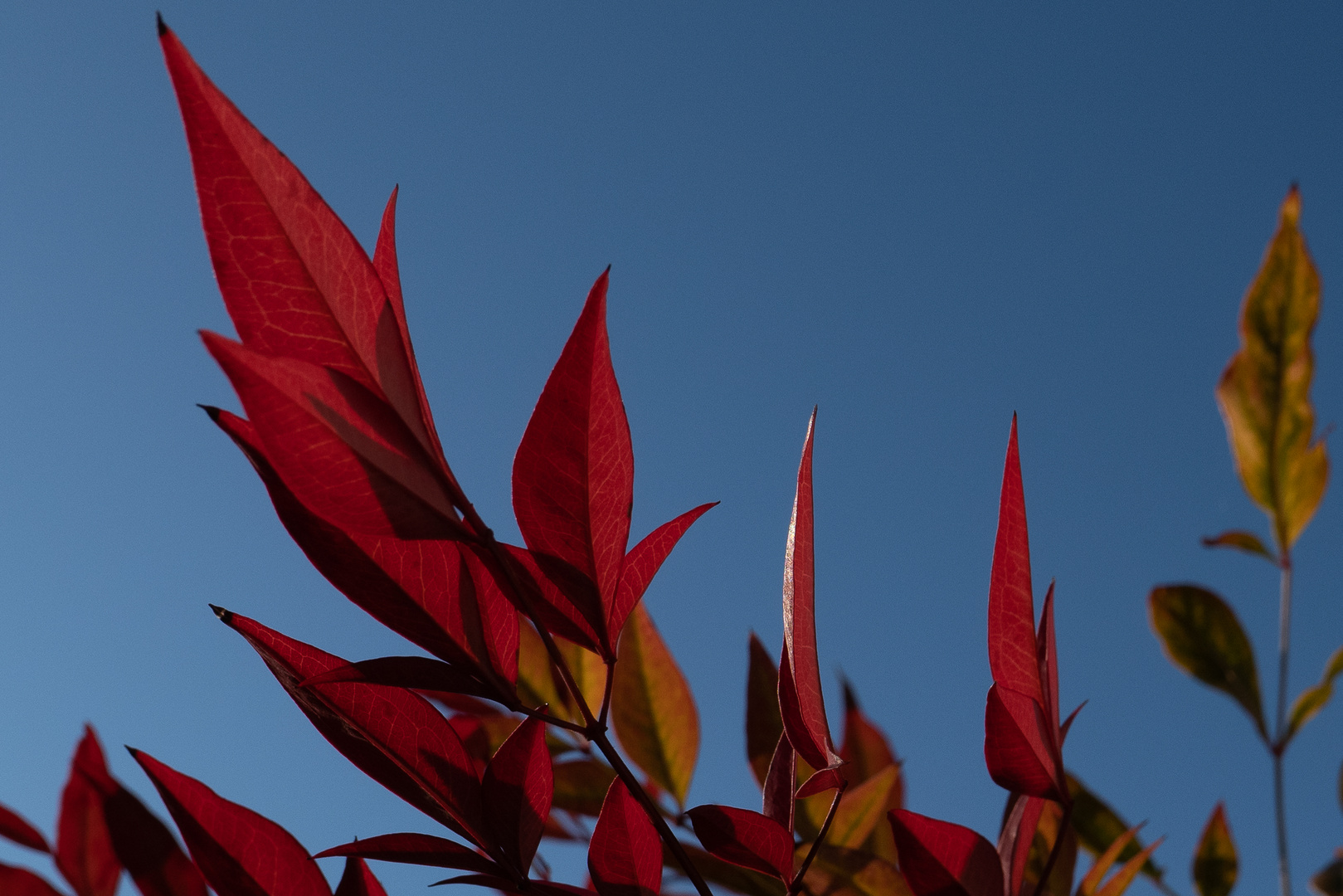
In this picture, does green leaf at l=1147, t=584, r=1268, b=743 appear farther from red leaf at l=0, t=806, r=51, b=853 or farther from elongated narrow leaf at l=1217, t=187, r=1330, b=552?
red leaf at l=0, t=806, r=51, b=853

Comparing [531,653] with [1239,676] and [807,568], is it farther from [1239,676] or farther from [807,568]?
[1239,676]

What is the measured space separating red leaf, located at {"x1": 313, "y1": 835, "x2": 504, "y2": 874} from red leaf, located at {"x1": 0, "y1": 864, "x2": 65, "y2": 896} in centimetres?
13

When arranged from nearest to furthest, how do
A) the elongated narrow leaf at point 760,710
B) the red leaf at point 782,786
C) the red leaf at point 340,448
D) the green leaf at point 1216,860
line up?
the red leaf at point 340,448 → the red leaf at point 782,786 → the elongated narrow leaf at point 760,710 → the green leaf at point 1216,860

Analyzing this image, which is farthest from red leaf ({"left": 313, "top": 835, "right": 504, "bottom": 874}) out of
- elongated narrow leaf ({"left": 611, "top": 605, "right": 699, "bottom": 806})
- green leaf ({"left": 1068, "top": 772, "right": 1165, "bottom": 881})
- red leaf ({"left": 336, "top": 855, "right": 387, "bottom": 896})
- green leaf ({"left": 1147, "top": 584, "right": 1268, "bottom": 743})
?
green leaf ({"left": 1147, "top": 584, "right": 1268, "bottom": 743})

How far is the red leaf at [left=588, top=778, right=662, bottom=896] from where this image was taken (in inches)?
14.5

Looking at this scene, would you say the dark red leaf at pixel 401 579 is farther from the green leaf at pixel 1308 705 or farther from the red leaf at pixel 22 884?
the green leaf at pixel 1308 705

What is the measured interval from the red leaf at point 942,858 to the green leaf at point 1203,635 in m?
0.66

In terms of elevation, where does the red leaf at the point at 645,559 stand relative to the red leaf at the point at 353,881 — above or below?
above

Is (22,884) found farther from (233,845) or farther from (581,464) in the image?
(581,464)

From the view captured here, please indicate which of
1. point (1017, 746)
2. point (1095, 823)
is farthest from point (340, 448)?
point (1095, 823)

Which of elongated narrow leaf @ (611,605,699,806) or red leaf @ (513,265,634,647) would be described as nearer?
red leaf @ (513,265,634,647)

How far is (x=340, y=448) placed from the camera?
0.30m

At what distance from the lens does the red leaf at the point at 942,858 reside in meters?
A: 0.37

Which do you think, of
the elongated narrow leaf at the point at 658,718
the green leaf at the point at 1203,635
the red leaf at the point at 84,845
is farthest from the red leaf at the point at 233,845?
the green leaf at the point at 1203,635
